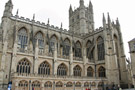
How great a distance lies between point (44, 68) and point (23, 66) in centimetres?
414

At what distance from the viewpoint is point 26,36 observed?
28.0 m

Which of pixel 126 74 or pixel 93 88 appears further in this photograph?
pixel 126 74

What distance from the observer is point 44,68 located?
2514cm

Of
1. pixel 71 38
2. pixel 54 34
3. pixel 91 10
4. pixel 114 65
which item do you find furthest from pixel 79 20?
pixel 114 65

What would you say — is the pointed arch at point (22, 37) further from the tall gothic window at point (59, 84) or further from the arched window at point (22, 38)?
the tall gothic window at point (59, 84)

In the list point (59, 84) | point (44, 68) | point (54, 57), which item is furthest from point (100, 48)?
point (59, 84)

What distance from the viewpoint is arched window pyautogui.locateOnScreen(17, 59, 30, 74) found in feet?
73.7

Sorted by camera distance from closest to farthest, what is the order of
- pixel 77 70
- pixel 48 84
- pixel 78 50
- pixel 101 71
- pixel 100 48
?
pixel 48 84 < pixel 77 70 < pixel 101 71 < pixel 100 48 < pixel 78 50

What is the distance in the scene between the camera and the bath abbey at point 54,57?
21.0 meters

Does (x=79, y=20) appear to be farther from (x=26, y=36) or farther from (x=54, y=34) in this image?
(x=26, y=36)

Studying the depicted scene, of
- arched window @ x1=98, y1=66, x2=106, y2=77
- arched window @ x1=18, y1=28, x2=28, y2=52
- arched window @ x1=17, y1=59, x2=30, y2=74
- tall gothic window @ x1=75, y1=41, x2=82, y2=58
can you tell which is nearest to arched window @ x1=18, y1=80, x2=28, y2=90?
arched window @ x1=17, y1=59, x2=30, y2=74

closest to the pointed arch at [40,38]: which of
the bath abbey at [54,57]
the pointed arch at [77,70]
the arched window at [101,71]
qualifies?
the bath abbey at [54,57]

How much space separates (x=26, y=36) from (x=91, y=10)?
34.7 metres

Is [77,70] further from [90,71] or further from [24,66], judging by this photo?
[24,66]
